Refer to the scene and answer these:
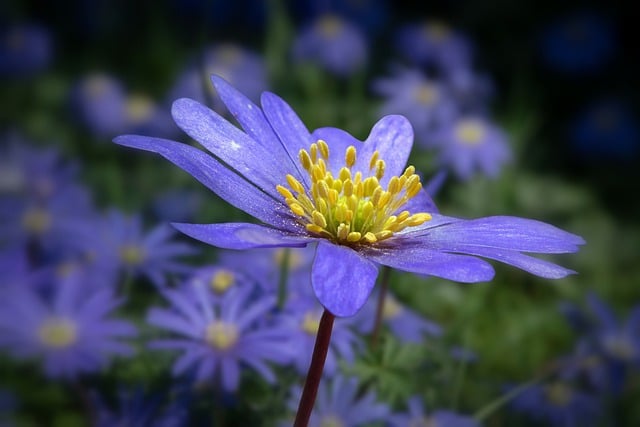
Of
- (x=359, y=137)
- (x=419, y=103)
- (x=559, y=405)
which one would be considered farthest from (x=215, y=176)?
(x=419, y=103)

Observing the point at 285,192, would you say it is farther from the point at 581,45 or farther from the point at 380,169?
the point at 581,45

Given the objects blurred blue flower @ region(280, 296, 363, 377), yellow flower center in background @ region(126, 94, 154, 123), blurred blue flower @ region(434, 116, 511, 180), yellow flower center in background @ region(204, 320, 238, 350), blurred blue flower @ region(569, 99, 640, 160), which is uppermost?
blurred blue flower @ region(569, 99, 640, 160)

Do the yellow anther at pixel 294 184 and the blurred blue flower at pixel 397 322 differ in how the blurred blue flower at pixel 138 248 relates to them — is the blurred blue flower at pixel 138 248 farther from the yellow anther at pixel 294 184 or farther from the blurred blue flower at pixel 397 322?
the yellow anther at pixel 294 184

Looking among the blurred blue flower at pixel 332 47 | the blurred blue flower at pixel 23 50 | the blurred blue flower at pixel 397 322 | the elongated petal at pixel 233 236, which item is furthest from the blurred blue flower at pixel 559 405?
the blurred blue flower at pixel 23 50

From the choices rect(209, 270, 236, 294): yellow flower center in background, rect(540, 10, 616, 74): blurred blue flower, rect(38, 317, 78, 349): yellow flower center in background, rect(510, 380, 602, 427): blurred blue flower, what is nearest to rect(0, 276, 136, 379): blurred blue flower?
rect(38, 317, 78, 349): yellow flower center in background

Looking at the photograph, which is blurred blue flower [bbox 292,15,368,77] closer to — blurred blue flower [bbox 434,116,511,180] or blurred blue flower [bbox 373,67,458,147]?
blurred blue flower [bbox 373,67,458,147]

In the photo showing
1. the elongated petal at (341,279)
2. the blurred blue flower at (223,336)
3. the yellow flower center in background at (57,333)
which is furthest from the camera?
the yellow flower center in background at (57,333)
